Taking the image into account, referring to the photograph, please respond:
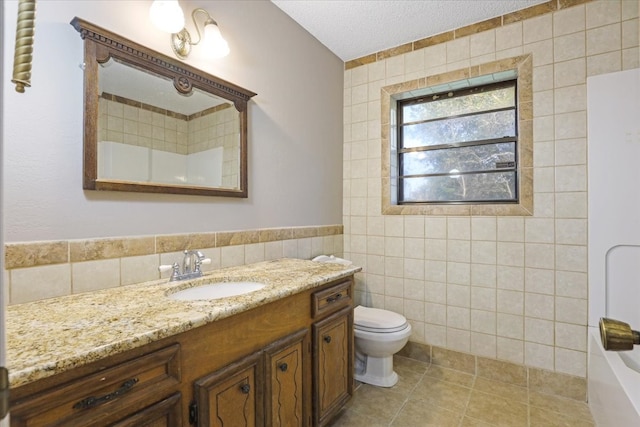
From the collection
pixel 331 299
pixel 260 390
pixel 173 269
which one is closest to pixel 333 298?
pixel 331 299

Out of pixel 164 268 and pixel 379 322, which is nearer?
pixel 164 268

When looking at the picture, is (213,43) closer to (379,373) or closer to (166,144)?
(166,144)

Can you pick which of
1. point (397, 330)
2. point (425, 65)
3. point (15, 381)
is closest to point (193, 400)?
point (15, 381)

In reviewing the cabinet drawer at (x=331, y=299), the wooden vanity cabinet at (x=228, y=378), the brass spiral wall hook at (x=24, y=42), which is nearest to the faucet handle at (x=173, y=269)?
the wooden vanity cabinet at (x=228, y=378)

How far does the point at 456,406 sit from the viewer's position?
6.21 ft

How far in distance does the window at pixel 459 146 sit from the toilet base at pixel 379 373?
1.28 meters

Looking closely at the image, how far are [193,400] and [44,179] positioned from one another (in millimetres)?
952

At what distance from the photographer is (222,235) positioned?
5.68ft

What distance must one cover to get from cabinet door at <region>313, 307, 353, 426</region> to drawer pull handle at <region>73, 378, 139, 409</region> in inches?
32.7

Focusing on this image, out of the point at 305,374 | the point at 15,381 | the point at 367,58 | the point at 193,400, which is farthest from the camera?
the point at 367,58

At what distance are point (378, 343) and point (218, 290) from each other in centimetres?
112

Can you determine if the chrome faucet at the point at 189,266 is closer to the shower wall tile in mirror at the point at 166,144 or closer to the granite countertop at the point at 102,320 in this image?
the granite countertop at the point at 102,320

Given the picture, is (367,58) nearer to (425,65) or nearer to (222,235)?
(425,65)

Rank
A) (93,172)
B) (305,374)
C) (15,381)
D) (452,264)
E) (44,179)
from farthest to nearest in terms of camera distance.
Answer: (452,264) < (305,374) < (93,172) < (44,179) < (15,381)
